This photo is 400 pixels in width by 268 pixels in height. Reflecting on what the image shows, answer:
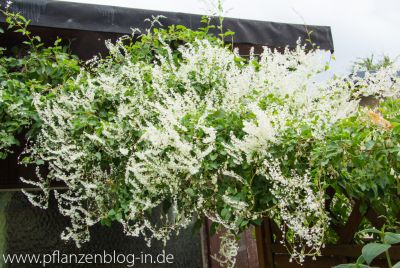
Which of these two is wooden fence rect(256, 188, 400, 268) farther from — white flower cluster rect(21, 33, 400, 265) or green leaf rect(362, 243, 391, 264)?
green leaf rect(362, 243, 391, 264)

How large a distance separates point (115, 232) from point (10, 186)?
0.92 metres

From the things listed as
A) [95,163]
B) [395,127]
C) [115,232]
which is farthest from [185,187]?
[115,232]

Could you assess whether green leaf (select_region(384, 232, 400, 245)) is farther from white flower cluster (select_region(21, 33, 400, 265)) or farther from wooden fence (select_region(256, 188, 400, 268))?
wooden fence (select_region(256, 188, 400, 268))

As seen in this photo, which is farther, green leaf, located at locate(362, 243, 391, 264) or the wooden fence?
the wooden fence

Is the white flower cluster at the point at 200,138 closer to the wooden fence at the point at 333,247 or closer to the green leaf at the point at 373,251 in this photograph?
the wooden fence at the point at 333,247

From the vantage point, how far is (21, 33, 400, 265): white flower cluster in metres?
1.88

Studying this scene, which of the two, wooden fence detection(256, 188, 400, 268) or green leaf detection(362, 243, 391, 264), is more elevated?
green leaf detection(362, 243, 391, 264)

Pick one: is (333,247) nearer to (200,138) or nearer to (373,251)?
(200,138)

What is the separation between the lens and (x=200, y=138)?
1.98 m

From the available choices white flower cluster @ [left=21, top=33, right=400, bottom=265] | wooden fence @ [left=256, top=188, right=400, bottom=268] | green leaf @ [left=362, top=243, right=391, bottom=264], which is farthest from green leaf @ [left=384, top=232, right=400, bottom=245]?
wooden fence @ [left=256, top=188, right=400, bottom=268]

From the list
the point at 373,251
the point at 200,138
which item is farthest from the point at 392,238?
the point at 200,138

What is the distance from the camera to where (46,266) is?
3281 millimetres

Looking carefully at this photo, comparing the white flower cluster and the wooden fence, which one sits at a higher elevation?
the white flower cluster

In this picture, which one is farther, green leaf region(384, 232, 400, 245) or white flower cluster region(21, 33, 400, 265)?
white flower cluster region(21, 33, 400, 265)
